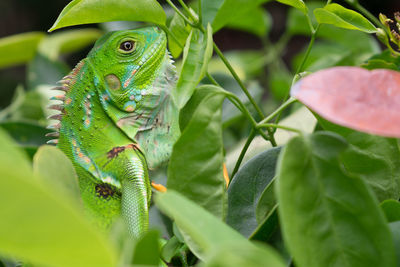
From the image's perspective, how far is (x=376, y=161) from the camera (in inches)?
23.5

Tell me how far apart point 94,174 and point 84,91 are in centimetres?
18

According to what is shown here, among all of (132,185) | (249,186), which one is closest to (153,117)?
(132,185)

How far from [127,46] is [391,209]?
66 cm

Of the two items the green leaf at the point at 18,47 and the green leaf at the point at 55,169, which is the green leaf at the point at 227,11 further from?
the green leaf at the point at 18,47

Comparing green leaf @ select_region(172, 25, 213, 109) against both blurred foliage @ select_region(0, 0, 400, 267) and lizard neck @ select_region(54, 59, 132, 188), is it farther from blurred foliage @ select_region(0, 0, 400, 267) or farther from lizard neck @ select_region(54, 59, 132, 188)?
lizard neck @ select_region(54, 59, 132, 188)

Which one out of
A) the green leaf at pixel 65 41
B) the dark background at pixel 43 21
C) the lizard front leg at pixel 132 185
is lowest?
the dark background at pixel 43 21

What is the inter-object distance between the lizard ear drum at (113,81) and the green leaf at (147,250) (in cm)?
63

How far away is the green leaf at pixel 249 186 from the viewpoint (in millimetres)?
644

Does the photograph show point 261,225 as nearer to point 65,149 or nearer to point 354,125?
point 354,125

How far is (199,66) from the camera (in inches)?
23.8

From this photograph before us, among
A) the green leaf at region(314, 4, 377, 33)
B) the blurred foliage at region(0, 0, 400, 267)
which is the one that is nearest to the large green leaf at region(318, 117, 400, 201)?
the blurred foliage at region(0, 0, 400, 267)

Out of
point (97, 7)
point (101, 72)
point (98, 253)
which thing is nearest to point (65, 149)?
point (101, 72)

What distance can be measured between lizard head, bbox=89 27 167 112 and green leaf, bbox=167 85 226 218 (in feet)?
1.68

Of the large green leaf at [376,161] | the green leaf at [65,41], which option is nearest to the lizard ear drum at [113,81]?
the large green leaf at [376,161]
